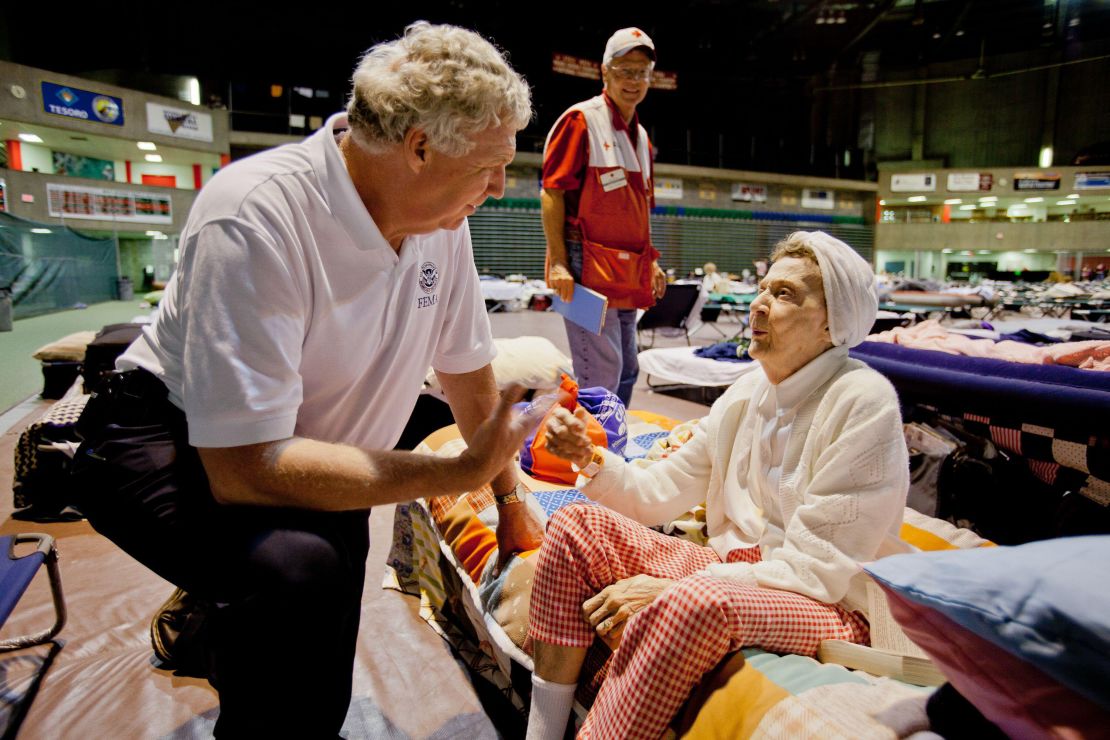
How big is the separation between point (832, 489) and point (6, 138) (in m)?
18.6

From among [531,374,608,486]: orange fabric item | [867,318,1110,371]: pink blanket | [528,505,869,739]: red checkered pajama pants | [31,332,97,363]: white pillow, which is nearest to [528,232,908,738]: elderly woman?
[528,505,869,739]: red checkered pajama pants

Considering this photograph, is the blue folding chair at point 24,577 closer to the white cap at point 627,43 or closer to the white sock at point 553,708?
the white sock at point 553,708

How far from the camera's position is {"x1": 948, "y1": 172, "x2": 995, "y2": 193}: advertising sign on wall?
909 inches

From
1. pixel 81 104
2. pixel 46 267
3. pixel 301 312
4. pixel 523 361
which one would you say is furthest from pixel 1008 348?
pixel 81 104

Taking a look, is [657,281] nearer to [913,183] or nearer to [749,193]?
[749,193]

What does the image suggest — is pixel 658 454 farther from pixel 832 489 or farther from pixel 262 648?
pixel 262 648

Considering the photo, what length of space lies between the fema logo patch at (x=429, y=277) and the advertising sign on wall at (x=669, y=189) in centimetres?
2107

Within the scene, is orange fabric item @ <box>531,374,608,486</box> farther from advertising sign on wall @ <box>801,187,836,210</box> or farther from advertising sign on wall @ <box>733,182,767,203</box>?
advertising sign on wall @ <box>801,187,836,210</box>

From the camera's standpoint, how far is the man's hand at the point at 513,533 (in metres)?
1.67

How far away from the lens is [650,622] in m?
1.12

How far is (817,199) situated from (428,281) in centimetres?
2572

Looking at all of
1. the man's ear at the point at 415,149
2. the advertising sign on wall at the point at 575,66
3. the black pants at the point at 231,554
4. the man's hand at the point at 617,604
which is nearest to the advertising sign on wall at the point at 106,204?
the advertising sign on wall at the point at 575,66

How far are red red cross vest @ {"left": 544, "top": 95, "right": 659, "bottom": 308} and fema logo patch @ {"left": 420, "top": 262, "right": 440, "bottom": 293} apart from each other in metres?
1.41

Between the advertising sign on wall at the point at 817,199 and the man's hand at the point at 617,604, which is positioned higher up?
the advertising sign on wall at the point at 817,199
